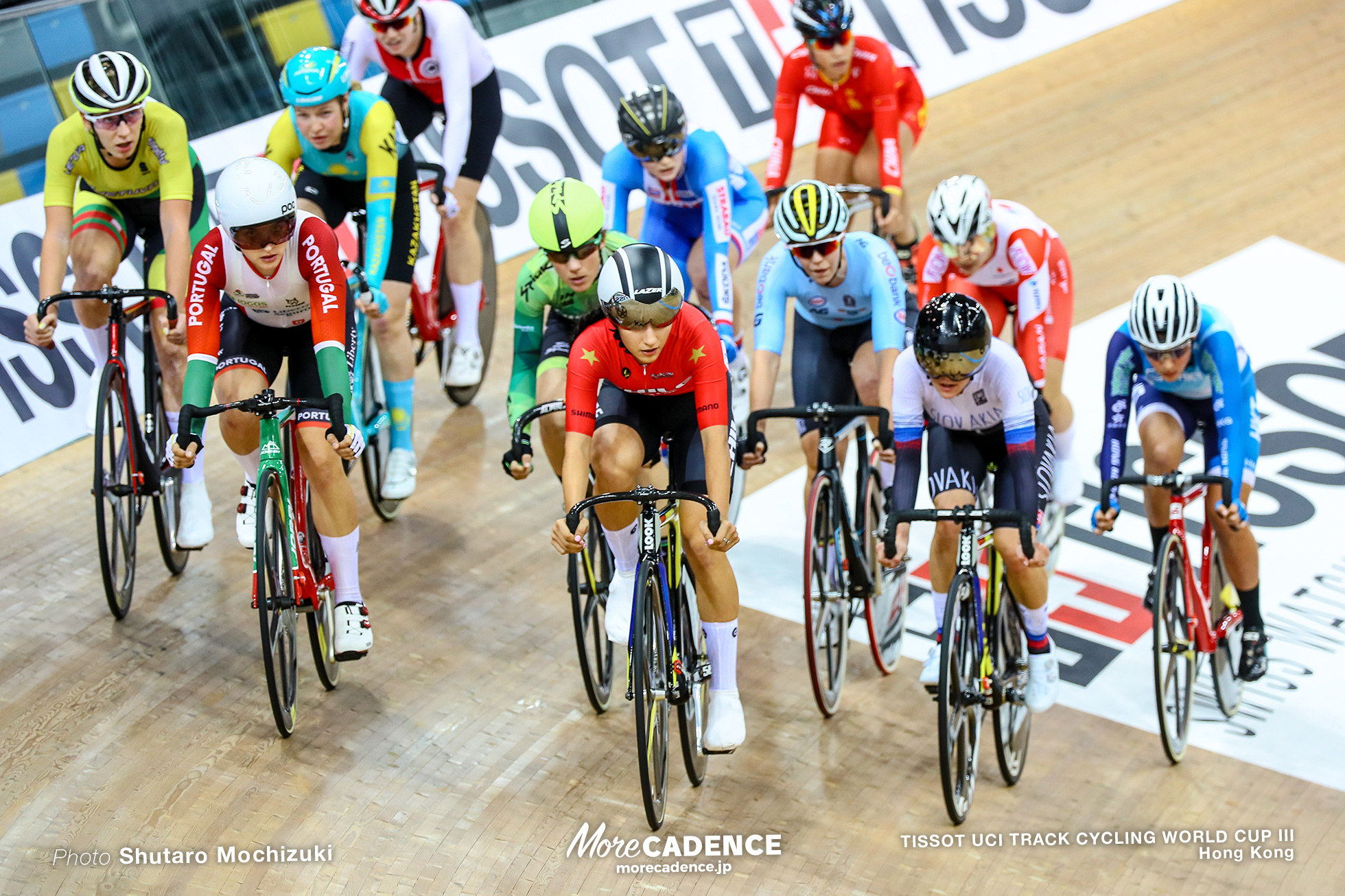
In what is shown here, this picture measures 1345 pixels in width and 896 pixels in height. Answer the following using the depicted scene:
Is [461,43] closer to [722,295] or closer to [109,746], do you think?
[722,295]

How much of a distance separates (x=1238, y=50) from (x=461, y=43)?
617 cm

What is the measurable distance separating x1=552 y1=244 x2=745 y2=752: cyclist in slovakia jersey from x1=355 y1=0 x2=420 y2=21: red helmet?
91.5 inches

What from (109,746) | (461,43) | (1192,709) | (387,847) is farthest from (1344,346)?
(109,746)

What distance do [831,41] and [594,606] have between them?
300 cm

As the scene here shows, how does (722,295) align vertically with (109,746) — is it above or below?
above

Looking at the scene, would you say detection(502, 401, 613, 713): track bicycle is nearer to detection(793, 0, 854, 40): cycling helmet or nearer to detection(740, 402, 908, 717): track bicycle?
detection(740, 402, 908, 717): track bicycle

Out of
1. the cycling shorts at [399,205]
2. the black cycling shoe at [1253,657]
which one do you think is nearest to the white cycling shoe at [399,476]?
the cycling shorts at [399,205]

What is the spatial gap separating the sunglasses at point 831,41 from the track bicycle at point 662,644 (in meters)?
3.20

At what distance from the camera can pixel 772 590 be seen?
5.37 m

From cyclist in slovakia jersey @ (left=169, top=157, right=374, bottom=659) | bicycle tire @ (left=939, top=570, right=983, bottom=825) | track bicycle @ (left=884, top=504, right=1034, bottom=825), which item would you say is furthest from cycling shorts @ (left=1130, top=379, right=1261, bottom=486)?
cyclist in slovakia jersey @ (left=169, top=157, right=374, bottom=659)

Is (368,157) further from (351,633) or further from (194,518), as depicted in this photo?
(351,633)

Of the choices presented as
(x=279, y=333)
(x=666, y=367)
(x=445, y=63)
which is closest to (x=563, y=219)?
(x=666, y=367)

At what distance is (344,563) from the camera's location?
4.31 meters

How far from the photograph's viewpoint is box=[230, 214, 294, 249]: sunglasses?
396 cm
